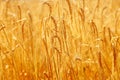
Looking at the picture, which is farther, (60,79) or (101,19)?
(101,19)

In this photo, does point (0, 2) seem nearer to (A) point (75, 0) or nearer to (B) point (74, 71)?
(A) point (75, 0)

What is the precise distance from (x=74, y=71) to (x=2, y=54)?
0.40m

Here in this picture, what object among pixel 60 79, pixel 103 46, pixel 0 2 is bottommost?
pixel 60 79

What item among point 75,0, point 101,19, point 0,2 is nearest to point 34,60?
point 101,19

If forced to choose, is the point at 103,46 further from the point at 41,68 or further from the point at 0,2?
the point at 0,2

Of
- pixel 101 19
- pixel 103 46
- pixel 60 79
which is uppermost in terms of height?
pixel 101 19

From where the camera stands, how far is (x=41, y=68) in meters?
2.15

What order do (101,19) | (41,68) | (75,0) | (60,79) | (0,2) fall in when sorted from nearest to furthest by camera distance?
(60,79) < (41,68) < (101,19) < (75,0) < (0,2)

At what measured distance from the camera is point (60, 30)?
2.25 m

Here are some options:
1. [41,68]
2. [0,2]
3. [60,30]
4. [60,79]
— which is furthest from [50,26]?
[0,2]

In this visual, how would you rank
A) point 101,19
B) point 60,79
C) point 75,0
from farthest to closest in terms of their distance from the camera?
point 75,0 → point 101,19 → point 60,79

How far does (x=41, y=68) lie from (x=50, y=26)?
0.40 meters

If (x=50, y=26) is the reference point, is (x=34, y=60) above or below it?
below

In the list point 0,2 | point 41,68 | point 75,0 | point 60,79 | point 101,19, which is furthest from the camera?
point 0,2
